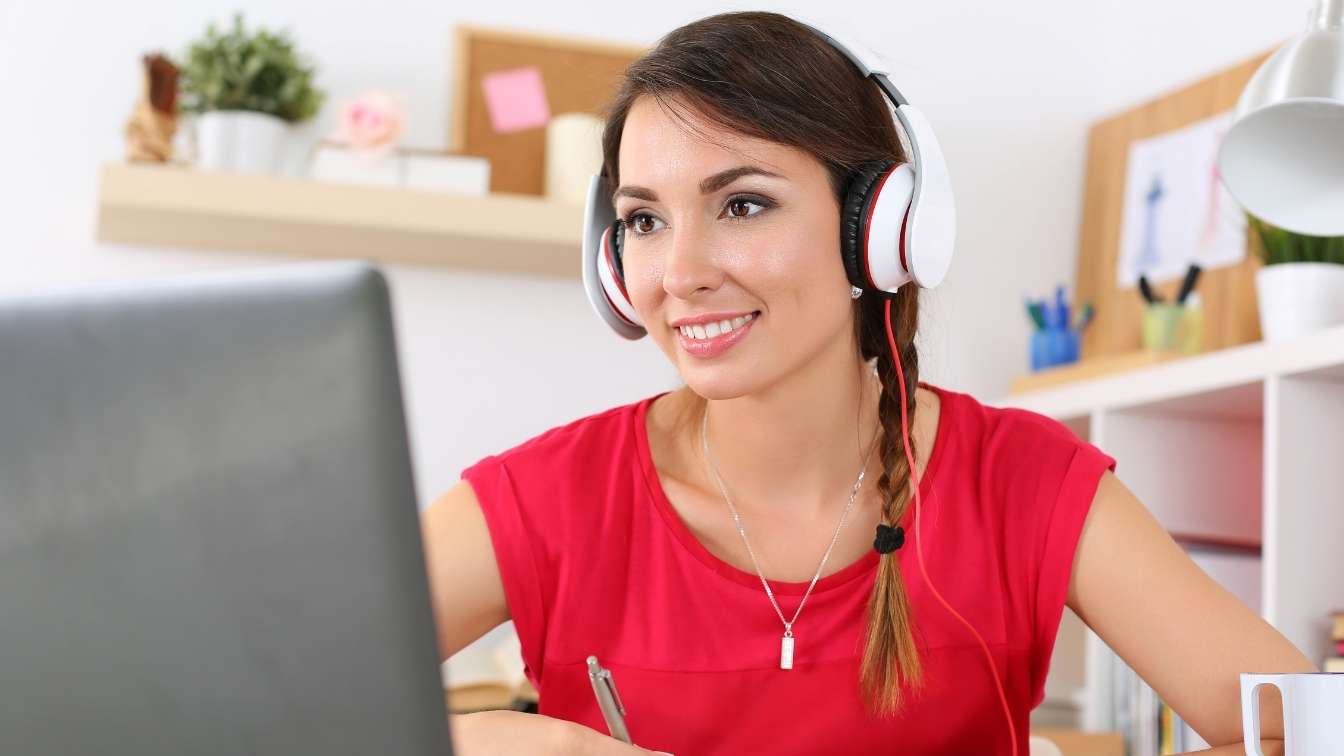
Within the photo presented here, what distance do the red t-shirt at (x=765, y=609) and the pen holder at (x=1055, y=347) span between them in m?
1.28

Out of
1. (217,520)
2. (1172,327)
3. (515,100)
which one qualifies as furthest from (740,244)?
(515,100)

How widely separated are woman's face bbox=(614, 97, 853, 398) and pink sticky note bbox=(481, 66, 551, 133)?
4.14ft

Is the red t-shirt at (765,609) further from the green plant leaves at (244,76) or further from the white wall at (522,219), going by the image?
the green plant leaves at (244,76)

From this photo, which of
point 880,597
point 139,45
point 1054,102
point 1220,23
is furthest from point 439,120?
point 880,597

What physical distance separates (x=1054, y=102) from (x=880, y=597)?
1.83m

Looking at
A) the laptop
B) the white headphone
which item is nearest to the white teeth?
the white headphone

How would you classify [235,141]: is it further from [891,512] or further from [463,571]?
[891,512]

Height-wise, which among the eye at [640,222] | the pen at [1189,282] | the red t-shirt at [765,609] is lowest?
the red t-shirt at [765,609]

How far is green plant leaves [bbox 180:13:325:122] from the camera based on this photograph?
227 cm

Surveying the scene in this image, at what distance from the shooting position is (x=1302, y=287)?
6.15ft

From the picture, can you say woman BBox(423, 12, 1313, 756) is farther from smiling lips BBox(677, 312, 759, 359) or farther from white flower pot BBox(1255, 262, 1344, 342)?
white flower pot BBox(1255, 262, 1344, 342)

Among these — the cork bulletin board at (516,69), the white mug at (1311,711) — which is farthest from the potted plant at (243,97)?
the white mug at (1311,711)

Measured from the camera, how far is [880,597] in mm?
1228

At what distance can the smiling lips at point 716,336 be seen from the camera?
1226 millimetres
